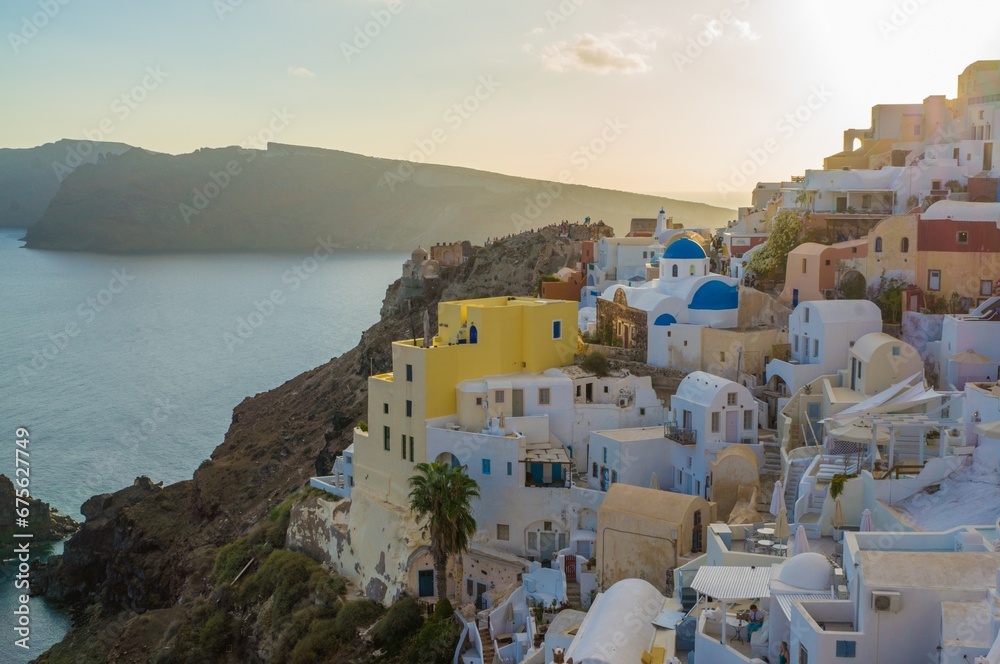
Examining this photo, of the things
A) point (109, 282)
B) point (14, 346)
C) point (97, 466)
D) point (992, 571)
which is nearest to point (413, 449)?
point (992, 571)

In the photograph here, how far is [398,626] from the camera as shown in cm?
2845

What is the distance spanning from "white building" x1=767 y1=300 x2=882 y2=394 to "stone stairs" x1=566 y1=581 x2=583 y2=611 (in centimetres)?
900

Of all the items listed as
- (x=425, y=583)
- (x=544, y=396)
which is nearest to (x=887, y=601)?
(x=544, y=396)

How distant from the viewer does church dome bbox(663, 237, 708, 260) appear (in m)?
36.2

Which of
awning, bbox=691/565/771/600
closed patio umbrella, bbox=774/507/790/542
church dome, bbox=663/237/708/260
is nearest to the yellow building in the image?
church dome, bbox=663/237/708/260

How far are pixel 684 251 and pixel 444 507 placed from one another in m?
13.8

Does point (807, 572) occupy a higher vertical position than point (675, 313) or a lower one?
lower

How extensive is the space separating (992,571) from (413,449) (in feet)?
59.2

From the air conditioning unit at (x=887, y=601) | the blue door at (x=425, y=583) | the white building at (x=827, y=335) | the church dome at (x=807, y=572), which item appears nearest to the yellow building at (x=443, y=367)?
the blue door at (x=425, y=583)

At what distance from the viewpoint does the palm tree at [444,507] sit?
2742cm

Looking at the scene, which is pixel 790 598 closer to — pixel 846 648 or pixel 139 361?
pixel 846 648

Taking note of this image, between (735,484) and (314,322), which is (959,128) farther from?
(314,322)

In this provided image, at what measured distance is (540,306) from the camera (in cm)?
3288

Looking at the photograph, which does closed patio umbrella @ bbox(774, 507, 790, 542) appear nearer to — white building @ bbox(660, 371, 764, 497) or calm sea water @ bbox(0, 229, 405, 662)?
white building @ bbox(660, 371, 764, 497)
